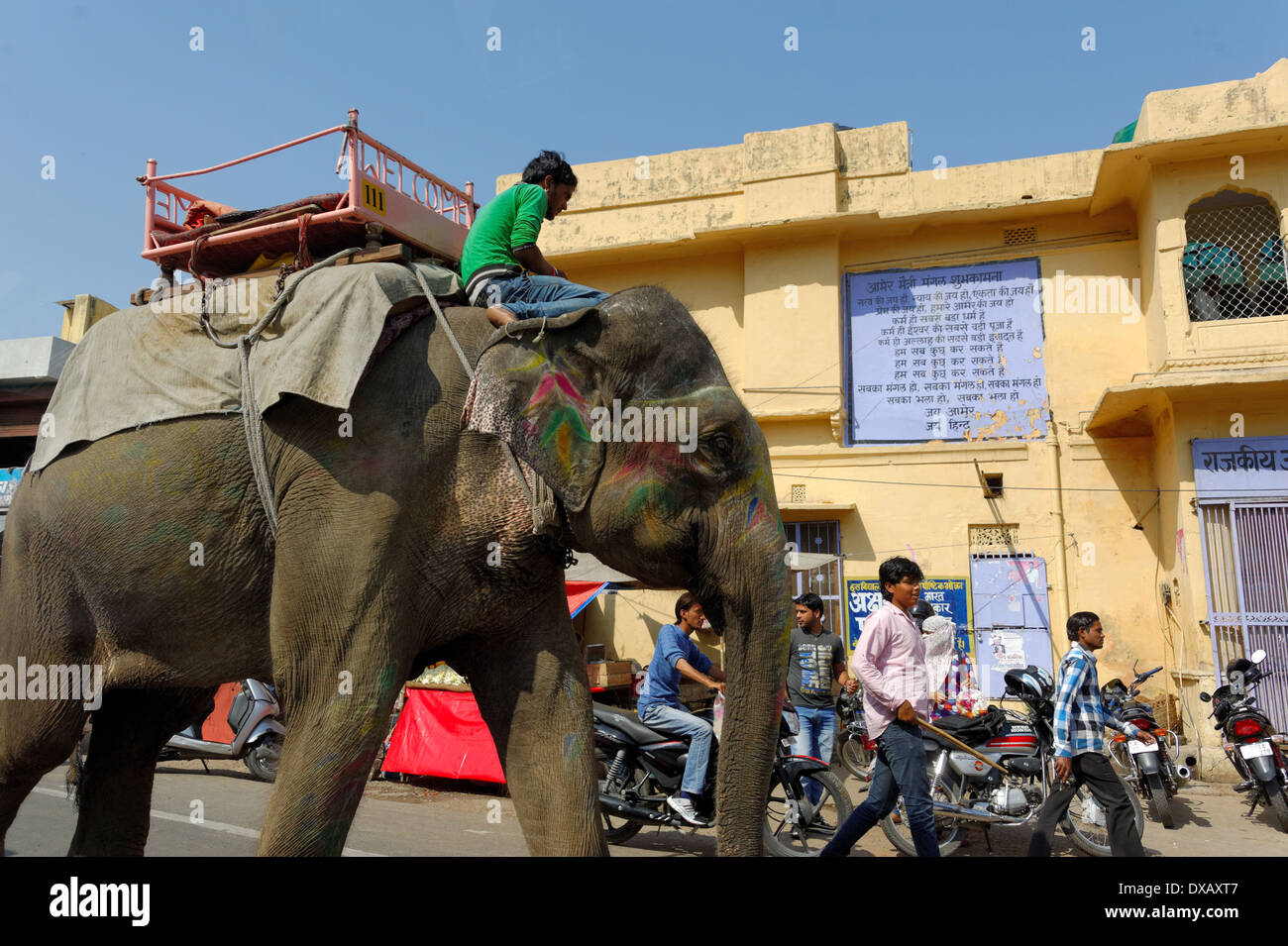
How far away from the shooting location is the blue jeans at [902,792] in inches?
203

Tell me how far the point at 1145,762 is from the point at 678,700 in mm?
3933

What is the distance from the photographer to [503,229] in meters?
3.12

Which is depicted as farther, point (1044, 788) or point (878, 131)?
point (878, 131)

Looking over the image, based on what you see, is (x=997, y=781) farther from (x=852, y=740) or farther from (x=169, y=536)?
(x=169, y=536)

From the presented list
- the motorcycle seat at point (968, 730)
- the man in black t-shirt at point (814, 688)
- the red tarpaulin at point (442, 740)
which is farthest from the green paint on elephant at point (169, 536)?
the red tarpaulin at point (442, 740)

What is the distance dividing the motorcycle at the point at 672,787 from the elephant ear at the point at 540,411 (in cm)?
434

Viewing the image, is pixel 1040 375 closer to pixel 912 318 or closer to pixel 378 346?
pixel 912 318

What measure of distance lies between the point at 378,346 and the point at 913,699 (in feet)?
12.4

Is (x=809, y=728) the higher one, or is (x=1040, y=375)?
(x=1040, y=375)

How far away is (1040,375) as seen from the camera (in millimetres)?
13539
